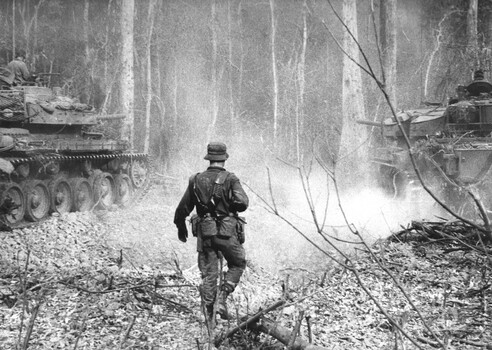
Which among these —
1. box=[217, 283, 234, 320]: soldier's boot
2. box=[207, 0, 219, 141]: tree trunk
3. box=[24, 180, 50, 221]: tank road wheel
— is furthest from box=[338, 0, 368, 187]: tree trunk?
box=[207, 0, 219, 141]: tree trunk

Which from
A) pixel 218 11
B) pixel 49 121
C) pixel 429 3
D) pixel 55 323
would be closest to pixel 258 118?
pixel 218 11

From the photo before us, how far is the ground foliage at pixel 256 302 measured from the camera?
482 centimetres

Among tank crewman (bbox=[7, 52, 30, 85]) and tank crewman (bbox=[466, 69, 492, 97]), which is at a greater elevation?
tank crewman (bbox=[7, 52, 30, 85])

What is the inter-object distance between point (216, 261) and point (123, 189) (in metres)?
9.91

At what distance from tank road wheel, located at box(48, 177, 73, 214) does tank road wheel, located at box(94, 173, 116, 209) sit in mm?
901

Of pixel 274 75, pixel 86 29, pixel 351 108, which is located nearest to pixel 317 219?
pixel 351 108

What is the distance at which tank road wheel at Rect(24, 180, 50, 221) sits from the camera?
455 inches

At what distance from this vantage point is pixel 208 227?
18.0 ft

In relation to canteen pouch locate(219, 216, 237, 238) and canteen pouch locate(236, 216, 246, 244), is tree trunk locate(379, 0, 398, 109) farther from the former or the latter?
canteen pouch locate(219, 216, 237, 238)

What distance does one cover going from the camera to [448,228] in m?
6.89

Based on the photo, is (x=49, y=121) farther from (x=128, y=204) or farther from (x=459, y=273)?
(x=459, y=273)

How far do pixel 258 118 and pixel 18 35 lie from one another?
14.2 m

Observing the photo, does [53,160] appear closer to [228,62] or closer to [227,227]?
[227,227]

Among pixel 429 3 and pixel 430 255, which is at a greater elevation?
pixel 429 3
